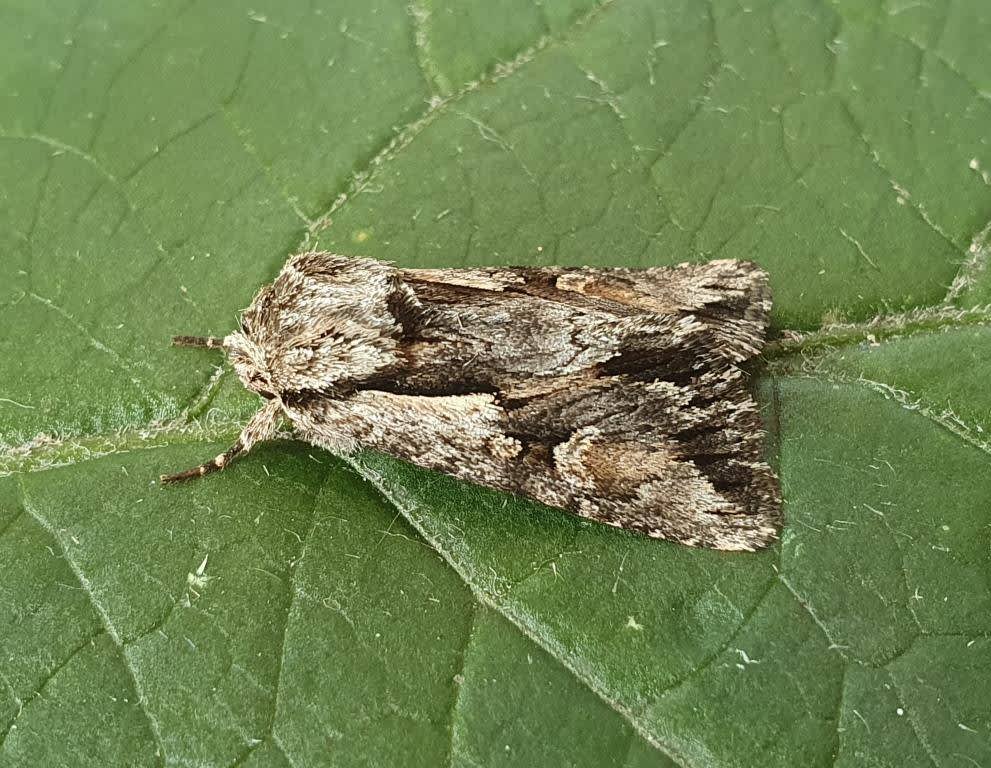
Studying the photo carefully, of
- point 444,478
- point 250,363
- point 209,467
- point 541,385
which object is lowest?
point 444,478

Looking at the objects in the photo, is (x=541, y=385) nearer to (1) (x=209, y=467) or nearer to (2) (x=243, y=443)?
(2) (x=243, y=443)

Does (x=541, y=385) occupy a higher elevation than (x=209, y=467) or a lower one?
higher

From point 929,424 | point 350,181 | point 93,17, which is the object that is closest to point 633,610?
point 929,424

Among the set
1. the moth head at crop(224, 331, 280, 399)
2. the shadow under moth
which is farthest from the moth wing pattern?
the moth head at crop(224, 331, 280, 399)

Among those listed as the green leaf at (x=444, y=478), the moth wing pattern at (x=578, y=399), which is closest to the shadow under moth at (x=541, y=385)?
the moth wing pattern at (x=578, y=399)

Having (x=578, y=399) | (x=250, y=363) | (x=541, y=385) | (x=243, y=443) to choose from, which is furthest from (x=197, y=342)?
(x=578, y=399)

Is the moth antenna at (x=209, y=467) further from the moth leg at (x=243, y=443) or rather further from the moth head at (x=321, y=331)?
the moth head at (x=321, y=331)

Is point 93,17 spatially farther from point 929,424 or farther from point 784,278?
point 929,424
